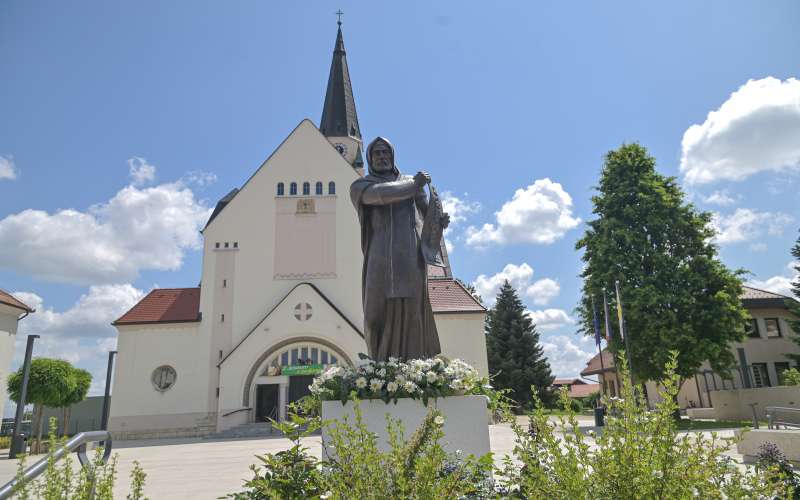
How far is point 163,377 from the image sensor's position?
28.8m

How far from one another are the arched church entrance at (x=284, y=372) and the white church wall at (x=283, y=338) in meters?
0.11

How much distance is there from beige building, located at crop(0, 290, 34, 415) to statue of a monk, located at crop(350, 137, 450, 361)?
88.7 ft

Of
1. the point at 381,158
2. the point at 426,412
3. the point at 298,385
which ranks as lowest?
the point at 426,412

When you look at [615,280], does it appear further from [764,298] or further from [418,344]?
[418,344]

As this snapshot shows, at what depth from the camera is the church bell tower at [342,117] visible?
49094mm

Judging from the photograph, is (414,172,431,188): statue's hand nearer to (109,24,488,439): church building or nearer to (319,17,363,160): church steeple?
(109,24,488,439): church building

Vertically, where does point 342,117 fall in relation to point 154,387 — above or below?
above

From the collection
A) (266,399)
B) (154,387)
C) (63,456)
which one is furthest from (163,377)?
(63,456)

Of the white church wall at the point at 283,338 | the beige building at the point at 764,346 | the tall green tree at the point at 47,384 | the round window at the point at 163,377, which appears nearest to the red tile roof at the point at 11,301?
the tall green tree at the point at 47,384

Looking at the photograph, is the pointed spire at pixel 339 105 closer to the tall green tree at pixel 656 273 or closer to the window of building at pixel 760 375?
the tall green tree at pixel 656 273

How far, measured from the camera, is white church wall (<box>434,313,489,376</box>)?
29.3 metres

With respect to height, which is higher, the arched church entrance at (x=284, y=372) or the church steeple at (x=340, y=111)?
the church steeple at (x=340, y=111)

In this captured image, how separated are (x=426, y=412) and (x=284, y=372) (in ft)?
80.9

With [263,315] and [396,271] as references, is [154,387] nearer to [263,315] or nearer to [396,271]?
[263,315]
